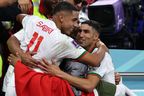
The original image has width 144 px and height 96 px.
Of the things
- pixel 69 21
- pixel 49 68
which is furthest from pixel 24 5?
pixel 49 68

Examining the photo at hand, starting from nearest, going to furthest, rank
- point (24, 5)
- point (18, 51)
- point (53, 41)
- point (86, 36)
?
point (53, 41) < point (18, 51) < point (86, 36) < point (24, 5)

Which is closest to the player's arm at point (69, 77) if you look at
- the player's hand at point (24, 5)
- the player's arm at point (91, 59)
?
the player's arm at point (91, 59)

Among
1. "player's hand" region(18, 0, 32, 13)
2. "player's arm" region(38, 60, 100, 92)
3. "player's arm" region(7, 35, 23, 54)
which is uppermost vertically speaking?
"player's hand" region(18, 0, 32, 13)

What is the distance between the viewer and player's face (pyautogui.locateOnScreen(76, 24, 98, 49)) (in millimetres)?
2709

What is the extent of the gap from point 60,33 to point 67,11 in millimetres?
152

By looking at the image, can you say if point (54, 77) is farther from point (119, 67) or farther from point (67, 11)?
point (119, 67)

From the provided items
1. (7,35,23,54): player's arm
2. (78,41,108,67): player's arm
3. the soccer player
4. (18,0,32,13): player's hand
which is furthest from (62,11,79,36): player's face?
(18,0,32,13): player's hand

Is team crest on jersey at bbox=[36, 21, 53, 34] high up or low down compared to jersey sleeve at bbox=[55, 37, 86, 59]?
up

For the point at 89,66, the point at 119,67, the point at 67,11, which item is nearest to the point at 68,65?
the point at 89,66

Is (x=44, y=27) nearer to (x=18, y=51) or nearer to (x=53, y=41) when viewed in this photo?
(x=53, y=41)

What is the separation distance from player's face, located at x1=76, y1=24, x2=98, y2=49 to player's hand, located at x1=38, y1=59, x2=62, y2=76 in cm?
33

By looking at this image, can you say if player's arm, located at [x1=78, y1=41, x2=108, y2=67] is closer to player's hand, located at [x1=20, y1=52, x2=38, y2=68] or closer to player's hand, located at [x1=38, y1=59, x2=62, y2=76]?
player's hand, located at [x1=38, y1=59, x2=62, y2=76]

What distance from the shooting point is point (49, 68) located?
8.04 feet

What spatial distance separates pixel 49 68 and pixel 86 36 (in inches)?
15.4
